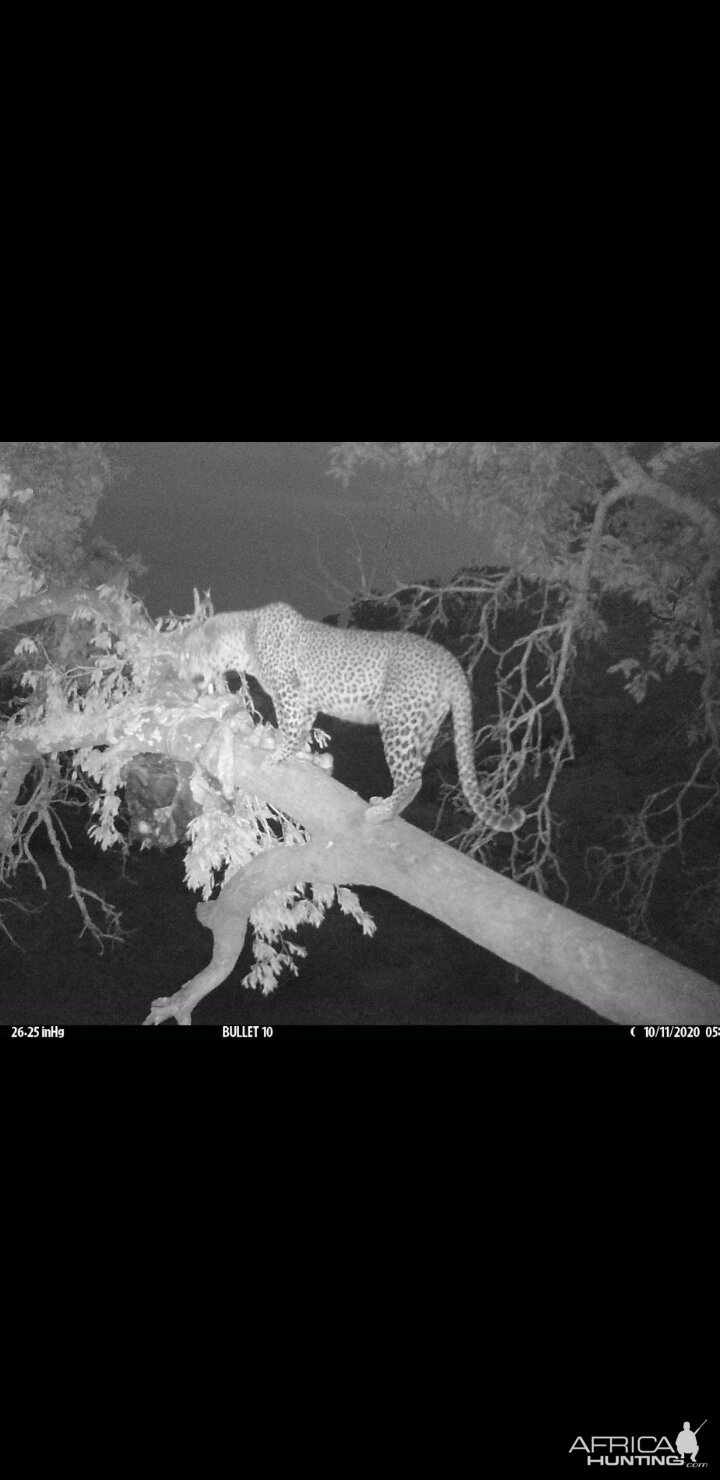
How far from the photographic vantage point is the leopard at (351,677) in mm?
4637

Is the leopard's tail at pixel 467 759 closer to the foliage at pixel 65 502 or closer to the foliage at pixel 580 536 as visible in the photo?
the foliage at pixel 580 536

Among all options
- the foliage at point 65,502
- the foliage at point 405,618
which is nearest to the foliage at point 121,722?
the foliage at point 405,618

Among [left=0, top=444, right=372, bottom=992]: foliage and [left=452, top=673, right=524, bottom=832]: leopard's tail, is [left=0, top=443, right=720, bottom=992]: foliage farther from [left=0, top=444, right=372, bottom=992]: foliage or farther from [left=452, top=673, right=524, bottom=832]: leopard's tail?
[left=452, top=673, right=524, bottom=832]: leopard's tail

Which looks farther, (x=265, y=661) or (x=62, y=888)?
(x=62, y=888)

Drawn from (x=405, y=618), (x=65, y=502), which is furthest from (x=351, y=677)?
(x=65, y=502)

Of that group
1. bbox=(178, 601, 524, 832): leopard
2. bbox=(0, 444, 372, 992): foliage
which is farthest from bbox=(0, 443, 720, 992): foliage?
bbox=(178, 601, 524, 832): leopard

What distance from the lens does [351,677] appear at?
4.80 metres

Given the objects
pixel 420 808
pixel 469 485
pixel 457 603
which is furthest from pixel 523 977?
pixel 469 485

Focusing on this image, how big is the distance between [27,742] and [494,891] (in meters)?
2.55

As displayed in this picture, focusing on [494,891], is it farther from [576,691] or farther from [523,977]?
[523,977]

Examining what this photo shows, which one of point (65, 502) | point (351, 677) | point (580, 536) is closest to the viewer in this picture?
point (351, 677)

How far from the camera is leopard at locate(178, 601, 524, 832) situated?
15.2 ft

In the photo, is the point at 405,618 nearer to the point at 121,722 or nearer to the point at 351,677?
the point at 351,677

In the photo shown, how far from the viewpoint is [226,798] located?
484 cm
